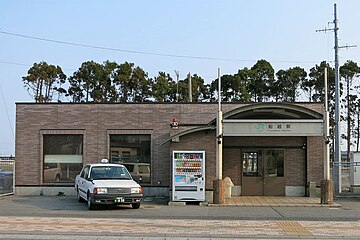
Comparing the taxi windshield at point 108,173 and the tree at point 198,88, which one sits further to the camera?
the tree at point 198,88

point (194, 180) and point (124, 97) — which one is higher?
point (124, 97)

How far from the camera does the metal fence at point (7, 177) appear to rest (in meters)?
24.1

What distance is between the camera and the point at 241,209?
63.4 feet

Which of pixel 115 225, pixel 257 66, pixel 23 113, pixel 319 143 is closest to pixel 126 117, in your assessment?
pixel 23 113

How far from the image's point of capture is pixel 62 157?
Result: 2552cm

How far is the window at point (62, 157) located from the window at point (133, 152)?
175 centimetres

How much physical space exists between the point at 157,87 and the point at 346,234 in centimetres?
4388

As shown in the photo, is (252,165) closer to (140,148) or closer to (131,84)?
(140,148)

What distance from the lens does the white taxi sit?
59.4ft

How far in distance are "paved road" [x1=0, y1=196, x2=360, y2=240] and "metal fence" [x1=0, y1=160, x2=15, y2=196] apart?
2998mm

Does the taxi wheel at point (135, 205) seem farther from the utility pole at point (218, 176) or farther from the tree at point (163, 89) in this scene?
the tree at point (163, 89)

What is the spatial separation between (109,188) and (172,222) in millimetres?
3781

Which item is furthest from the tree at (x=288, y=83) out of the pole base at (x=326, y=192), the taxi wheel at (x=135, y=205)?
the taxi wheel at (x=135, y=205)

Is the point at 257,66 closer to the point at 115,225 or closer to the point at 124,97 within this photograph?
the point at 124,97
